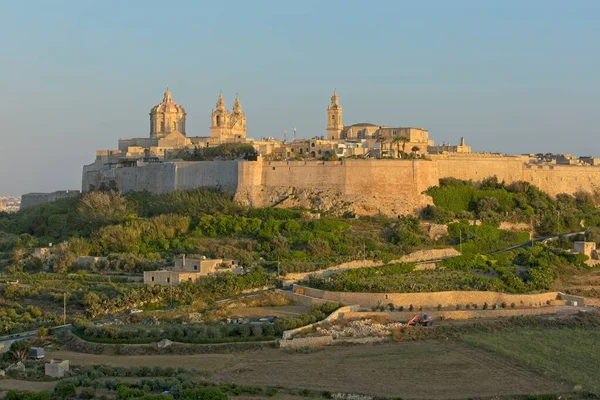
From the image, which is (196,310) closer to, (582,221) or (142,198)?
(142,198)

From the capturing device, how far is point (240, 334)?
27.3 m

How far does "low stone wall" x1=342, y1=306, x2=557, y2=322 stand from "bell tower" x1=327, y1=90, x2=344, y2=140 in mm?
28242

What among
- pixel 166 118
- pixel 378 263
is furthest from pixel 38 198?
pixel 378 263

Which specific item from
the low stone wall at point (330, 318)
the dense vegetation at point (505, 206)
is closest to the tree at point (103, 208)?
the dense vegetation at point (505, 206)

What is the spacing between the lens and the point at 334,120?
59094mm

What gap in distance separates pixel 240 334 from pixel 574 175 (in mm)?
28426

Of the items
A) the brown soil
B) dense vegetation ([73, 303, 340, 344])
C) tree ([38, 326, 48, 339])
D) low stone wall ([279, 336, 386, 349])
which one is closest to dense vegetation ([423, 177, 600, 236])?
low stone wall ([279, 336, 386, 349])

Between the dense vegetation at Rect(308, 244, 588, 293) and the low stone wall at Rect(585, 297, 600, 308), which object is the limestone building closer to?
the dense vegetation at Rect(308, 244, 588, 293)

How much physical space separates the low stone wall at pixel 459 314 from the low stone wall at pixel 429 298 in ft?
2.44

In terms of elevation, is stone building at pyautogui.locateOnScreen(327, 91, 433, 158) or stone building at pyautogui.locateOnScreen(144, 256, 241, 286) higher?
stone building at pyautogui.locateOnScreen(327, 91, 433, 158)

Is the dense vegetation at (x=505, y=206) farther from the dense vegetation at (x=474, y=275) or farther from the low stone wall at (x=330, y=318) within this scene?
the low stone wall at (x=330, y=318)

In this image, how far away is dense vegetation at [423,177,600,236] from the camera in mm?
44062

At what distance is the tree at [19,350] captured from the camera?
2500 centimetres

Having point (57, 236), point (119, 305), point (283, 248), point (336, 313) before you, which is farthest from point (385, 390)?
point (57, 236)
